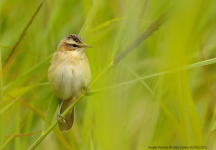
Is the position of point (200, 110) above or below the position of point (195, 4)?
above

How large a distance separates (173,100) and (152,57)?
68cm

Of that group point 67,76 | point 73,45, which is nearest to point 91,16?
point 73,45

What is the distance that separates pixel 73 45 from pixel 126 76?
130cm

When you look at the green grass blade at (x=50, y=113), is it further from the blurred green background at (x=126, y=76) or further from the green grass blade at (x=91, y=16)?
the green grass blade at (x=91, y=16)

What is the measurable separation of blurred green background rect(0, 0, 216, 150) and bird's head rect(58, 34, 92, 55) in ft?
0.49

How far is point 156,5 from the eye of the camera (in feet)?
6.88

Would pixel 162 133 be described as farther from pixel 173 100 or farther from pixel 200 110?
pixel 200 110

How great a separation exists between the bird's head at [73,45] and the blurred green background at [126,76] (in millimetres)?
148

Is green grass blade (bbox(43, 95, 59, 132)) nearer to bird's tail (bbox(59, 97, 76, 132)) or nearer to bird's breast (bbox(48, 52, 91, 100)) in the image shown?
bird's breast (bbox(48, 52, 91, 100))

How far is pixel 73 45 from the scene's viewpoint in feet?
9.07

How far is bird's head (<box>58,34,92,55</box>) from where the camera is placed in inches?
103

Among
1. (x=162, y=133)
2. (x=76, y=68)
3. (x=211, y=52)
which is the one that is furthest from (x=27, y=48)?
(x=211, y=52)

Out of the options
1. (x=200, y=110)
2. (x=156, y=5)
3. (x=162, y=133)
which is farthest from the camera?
(x=200, y=110)

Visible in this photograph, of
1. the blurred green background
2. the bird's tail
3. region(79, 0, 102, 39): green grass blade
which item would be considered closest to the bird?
the bird's tail
